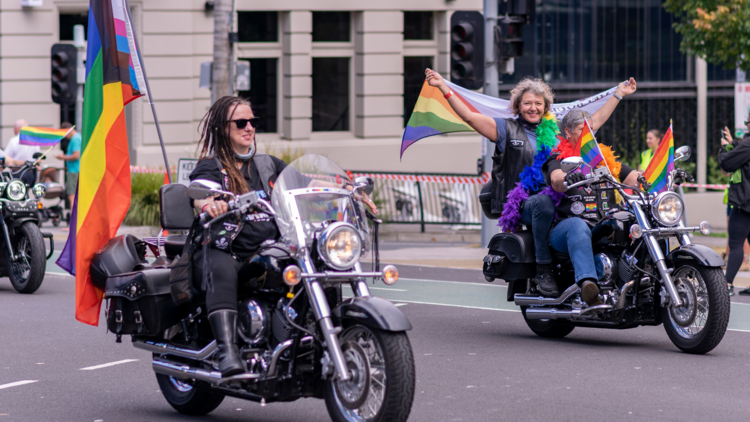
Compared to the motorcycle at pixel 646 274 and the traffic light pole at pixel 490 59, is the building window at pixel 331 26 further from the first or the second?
the motorcycle at pixel 646 274

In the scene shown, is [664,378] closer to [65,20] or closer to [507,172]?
[507,172]

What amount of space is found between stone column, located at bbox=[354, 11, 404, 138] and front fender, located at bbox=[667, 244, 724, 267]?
17242mm

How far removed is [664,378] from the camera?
6926mm

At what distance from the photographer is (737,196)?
36.0 feet

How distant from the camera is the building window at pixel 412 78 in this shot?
25344 mm

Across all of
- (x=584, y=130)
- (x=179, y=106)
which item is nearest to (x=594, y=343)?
(x=584, y=130)

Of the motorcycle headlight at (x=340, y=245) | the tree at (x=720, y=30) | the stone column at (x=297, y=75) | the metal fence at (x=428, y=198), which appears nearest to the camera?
the motorcycle headlight at (x=340, y=245)

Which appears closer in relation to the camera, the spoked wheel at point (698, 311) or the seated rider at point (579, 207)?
the spoked wheel at point (698, 311)

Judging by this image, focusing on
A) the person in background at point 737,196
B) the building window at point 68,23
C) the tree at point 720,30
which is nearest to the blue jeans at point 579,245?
the person in background at point 737,196

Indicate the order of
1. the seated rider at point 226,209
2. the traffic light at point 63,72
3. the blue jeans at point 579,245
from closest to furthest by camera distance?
1. the seated rider at point 226,209
2. the blue jeans at point 579,245
3. the traffic light at point 63,72

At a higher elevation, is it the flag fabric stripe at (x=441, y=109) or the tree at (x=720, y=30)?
the tree at (x=720, y=30)

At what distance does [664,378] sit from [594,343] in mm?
1443

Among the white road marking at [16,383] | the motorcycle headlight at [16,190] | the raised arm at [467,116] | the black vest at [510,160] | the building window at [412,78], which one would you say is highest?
the building window at [412,78]

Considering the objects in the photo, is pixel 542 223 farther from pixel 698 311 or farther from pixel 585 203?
pixel 698 311
